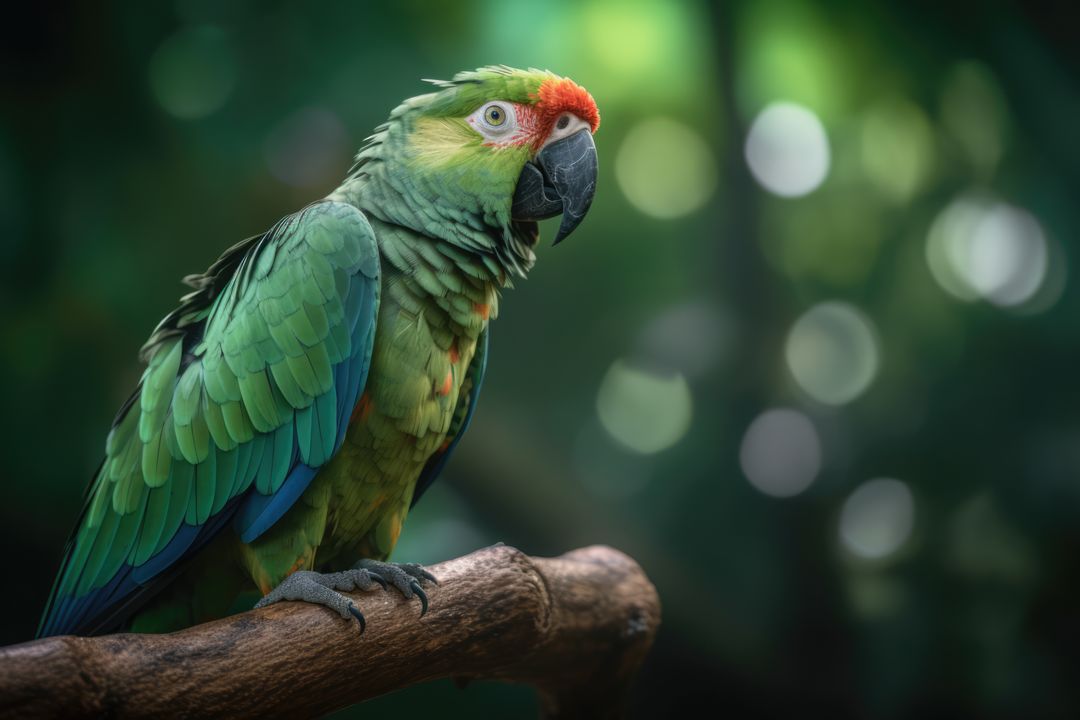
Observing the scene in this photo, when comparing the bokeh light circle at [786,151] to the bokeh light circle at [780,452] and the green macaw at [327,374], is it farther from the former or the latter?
the green macaw at [327,374]

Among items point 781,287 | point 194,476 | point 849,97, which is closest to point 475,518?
point 781,287

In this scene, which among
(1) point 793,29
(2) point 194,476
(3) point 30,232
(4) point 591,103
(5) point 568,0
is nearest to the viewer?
(2) point 194,476

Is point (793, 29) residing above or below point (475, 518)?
above

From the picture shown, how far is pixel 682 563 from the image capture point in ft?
12.6

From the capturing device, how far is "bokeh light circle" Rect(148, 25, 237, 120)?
327 cm

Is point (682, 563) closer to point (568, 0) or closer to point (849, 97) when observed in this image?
point (849, 97)

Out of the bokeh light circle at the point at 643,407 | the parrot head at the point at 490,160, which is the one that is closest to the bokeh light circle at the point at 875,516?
the bokeh light circle at the point at 643,407

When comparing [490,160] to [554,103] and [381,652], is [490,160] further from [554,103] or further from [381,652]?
[381,652]

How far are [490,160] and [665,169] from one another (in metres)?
2.04

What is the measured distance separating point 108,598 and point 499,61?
101 inches

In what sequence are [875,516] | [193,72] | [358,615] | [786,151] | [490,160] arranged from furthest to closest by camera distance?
[786,151]
[875,516]
[193,72]
[490,160]
[358,615]

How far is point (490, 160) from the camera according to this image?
1.92 metres

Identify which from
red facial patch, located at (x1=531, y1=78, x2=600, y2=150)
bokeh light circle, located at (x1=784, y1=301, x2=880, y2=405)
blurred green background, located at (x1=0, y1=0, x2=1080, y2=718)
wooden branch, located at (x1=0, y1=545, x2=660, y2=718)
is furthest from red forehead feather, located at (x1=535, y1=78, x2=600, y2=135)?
bokeh light circle, located at (x1=784, y1=301, x2=880, y2=405)

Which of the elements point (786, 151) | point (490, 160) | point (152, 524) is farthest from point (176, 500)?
point (786, 151)
